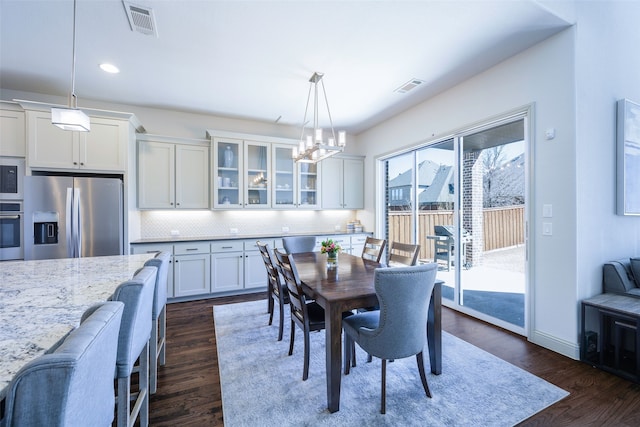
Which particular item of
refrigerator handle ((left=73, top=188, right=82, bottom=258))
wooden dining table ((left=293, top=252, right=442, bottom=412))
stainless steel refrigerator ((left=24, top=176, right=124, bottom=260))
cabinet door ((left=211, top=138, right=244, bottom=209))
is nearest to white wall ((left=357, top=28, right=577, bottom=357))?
wooden dining table ((left=293, top=252, right=442, bottom=412))

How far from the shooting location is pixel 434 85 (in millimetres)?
3592

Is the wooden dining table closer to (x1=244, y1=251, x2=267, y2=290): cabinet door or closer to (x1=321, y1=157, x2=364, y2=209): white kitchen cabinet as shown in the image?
(x1=244, y1=251, x2=267, y2=290): cabinet door

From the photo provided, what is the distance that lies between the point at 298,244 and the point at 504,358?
A: 8.84 ft

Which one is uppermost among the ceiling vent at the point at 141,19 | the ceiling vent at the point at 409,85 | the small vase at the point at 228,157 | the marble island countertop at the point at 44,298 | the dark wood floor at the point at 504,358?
the ceiling vent at the point at 141,19

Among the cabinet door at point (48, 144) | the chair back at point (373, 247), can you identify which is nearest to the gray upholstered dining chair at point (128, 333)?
the chair back at point (373, 247)

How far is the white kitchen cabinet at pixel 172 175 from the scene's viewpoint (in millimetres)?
4156

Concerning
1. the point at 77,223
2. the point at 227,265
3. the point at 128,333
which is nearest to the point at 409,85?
the point at 227,265

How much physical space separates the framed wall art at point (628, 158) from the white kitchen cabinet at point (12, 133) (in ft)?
21.6

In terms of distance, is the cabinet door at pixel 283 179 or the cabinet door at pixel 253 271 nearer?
the cabinet door at pixel 253 271

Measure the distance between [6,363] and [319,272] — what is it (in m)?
1.98

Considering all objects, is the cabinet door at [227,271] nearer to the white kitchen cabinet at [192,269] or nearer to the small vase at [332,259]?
the white kitchen cabinet at [192,269]

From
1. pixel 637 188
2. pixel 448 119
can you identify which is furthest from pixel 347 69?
pixel 637 188

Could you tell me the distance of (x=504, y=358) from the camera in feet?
8.15

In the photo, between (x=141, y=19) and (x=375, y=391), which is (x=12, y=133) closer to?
(x=141, y=19)
